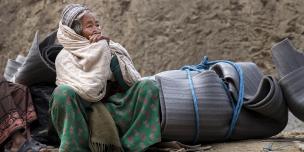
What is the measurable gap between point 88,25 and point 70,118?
69 cm

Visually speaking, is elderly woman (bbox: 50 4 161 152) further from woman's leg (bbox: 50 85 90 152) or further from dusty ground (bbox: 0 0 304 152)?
dusty ground (bbox: 0 0 304 152)

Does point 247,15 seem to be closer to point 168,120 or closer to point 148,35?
point 148,35

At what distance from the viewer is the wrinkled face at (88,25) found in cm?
432

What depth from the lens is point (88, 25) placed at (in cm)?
436

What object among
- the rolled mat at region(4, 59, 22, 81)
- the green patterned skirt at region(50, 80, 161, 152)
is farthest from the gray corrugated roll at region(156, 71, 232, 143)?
the rolled mat at region(4, 59, 22, 81)

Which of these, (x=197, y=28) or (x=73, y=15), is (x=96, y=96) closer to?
(x=73, y=15)

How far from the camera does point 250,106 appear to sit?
14.7ft

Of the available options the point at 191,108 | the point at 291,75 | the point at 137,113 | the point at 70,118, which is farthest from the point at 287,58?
the point at 70,118

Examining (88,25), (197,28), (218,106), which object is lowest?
(218,106)

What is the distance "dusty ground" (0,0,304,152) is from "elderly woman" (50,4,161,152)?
3722mm

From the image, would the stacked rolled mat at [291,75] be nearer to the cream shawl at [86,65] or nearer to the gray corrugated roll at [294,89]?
the gray corrugated roll at [294,89]

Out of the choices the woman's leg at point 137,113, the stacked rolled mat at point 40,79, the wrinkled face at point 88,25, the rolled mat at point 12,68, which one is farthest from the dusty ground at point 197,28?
the woman's leg at point 137,113

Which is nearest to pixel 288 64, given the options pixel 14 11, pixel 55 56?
pixel 55 56

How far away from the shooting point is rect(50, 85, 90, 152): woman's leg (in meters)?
3.95
